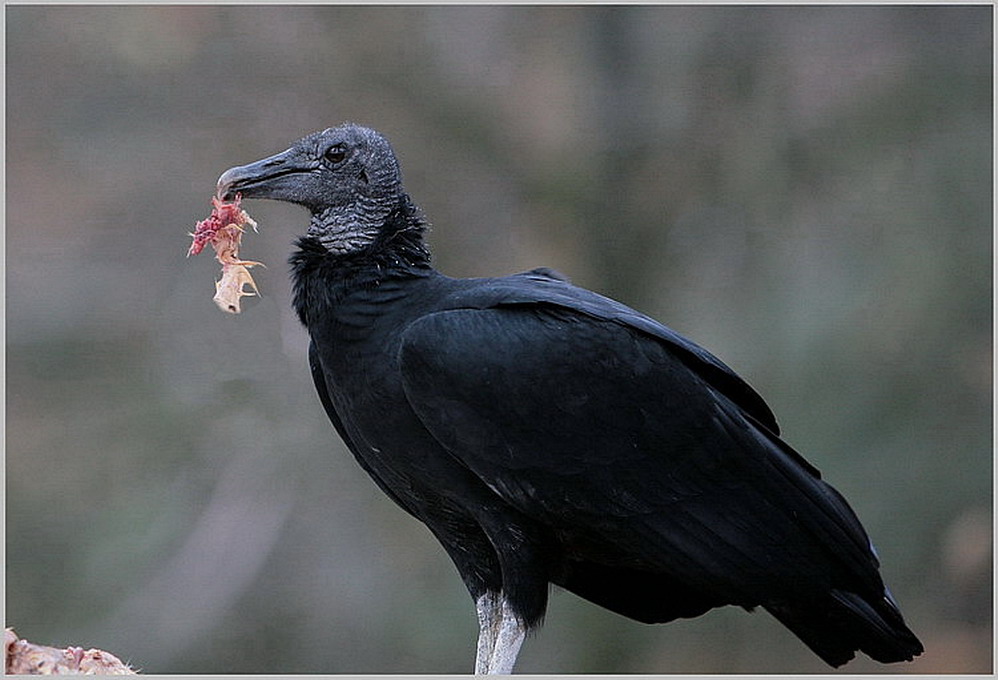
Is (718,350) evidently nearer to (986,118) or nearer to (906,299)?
(906,299)

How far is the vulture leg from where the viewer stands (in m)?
3.18

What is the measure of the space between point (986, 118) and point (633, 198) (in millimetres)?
1731

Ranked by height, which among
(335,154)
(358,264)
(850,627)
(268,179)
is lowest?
(850,627)

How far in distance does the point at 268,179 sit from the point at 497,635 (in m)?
1.15

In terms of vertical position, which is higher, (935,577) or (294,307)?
(935,577)

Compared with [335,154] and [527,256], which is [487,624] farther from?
[527,256]

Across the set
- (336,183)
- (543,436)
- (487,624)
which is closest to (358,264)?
(336,183)

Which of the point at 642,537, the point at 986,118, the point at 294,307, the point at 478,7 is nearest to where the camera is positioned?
the point at 642,537

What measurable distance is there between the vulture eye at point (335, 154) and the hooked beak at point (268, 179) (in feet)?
0.15

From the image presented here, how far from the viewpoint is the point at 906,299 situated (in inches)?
277

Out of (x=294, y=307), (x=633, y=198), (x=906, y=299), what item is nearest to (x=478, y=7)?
(x=633, y=198)

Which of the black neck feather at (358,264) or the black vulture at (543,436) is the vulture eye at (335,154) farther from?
the black neck feather at (358,264)

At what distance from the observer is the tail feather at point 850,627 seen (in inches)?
126

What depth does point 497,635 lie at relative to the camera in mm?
3246
